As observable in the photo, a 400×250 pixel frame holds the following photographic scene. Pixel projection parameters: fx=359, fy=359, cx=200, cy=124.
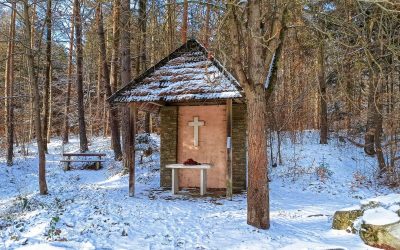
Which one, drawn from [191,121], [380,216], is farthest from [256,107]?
[191,121]

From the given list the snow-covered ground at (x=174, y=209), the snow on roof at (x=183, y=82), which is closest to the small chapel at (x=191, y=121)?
the snow on roof at (x=183, y=82)

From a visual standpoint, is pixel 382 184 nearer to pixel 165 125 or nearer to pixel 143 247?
pixel 165 125

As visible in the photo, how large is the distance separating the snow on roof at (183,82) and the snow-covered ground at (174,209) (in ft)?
8.93

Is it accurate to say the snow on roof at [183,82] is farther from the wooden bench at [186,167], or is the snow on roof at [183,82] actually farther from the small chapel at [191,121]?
the wooden bench at [186,167]

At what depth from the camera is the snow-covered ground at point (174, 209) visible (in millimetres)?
5793

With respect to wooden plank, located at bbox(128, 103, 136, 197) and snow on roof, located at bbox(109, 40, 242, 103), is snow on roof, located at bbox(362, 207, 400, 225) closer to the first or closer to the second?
snow on roof, located at bbox(109, 40, 242, 103)

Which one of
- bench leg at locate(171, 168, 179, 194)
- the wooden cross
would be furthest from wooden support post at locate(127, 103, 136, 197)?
the wooden cross

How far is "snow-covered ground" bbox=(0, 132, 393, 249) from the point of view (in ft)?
19.0

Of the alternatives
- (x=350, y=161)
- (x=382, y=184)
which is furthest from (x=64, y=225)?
(x=350, y=161)

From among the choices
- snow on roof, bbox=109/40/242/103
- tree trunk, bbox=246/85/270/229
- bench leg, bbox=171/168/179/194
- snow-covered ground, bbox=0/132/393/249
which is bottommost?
snow-covered ground, bbox=0/132/393/249

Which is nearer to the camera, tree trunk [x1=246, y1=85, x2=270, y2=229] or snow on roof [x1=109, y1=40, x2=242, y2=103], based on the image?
tree trunk [x1=246, y1=85, x2=270, y2=229]

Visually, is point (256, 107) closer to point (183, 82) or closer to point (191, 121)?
point (183, 82)

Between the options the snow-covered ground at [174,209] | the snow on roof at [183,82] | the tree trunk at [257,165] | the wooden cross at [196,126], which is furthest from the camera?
the wooden cross at [196,126]

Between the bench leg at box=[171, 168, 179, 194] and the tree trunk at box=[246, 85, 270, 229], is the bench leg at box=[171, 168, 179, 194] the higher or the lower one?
the lower one
